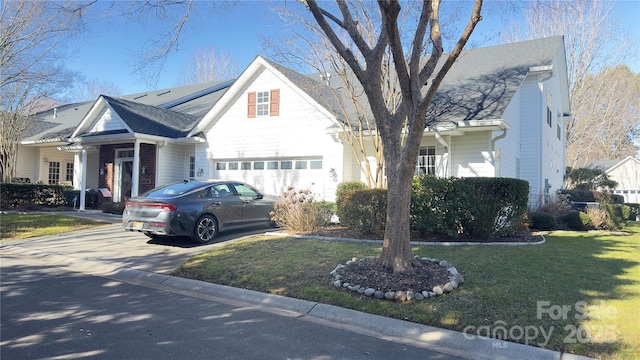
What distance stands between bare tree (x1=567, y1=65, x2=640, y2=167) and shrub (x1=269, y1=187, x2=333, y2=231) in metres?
26.4

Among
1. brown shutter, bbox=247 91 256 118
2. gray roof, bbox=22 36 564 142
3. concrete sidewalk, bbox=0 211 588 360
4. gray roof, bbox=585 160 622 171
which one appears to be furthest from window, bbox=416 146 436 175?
gray roof, bbox=585 160 622 171

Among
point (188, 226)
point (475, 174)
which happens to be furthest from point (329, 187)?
point (188, 226)

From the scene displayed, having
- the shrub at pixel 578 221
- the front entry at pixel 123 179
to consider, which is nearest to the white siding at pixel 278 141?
the front entry at pixel 123 179

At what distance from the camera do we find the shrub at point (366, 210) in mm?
9273

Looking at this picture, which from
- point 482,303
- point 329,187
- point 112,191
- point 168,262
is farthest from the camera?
point 112,191

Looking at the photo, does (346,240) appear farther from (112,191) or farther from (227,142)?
(112,191)

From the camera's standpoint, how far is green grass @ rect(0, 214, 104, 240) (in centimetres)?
1076

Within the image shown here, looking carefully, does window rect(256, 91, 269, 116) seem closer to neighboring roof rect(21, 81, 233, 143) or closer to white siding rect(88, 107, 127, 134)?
neighboring roof rect(21, 81, 233, 143)

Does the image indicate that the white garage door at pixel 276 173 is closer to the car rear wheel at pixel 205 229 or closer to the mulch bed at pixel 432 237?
the mulch bed at pixel 432 237

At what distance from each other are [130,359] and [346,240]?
5.79 metres

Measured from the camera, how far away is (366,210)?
939cm

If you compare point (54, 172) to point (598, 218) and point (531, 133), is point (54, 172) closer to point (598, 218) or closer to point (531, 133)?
point (531, 133)

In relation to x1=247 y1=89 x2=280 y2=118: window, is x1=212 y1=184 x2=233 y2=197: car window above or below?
below

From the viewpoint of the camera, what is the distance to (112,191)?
60.0 ft
